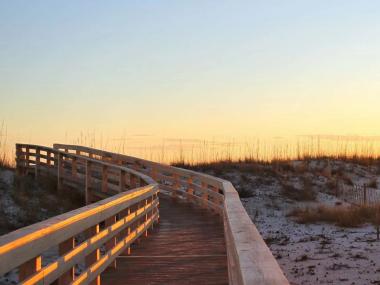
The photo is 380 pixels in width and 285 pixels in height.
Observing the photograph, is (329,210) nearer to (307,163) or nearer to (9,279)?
(9,279)

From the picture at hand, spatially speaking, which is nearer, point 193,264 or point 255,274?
point 255,274

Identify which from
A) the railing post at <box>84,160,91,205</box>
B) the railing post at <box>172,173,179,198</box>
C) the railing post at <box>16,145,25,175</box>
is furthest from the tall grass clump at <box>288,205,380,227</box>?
the railing post at <box>16,145,25,175</box>

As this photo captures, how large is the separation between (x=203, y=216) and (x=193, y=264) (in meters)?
6.84

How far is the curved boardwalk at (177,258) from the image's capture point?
785 centimetres

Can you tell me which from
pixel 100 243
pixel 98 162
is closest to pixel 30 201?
pixel 98 162

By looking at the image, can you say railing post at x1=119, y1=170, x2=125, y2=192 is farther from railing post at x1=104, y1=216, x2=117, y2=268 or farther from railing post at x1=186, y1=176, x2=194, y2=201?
railing post at x1=104, y1=216, x2=117, y2=268

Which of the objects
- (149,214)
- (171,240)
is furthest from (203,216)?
(171,240)

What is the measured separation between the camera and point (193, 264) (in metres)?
8.84

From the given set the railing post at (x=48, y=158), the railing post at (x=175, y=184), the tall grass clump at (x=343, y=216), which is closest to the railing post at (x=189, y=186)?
the railing post at (x=175, y=184)

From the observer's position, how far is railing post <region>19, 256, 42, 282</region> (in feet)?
13.9

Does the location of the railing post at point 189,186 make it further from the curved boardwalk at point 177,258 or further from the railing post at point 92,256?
the railing post at point 92,256

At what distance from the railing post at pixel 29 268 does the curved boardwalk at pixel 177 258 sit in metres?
3.27

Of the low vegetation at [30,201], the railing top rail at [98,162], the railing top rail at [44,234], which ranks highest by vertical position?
the railing top rail at [44,234]

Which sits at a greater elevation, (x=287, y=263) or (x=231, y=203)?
(x=231, y=203)
